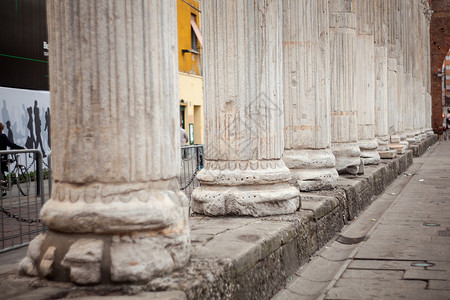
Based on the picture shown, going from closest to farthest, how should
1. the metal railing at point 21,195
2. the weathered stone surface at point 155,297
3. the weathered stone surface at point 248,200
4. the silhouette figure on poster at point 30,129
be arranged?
the weathered stone surface at point 155,297
the weathered stone surface at point 248,200
the metal railing at point 21,195
the silhouette figure on poster at point 30,129

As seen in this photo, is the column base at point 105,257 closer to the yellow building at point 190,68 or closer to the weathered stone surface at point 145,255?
the weathered stone surface at point 145,255

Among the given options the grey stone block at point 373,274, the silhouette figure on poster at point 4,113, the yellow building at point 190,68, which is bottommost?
the grey stone block at point 373,274

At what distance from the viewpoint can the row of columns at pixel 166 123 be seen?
125 inches

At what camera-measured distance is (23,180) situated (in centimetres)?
628

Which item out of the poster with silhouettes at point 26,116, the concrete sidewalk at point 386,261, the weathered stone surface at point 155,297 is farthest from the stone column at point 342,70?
the weathered stone surface at point 155,297

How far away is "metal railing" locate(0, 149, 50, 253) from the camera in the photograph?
5922mm

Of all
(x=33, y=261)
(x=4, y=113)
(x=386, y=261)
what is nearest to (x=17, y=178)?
(x=33, y=261)

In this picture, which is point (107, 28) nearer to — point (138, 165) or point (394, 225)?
point (138, 165)

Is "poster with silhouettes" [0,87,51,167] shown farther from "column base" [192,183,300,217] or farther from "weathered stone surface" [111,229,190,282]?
"weathered stone surface" [111,229,190,282]

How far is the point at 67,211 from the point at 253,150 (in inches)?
98.6

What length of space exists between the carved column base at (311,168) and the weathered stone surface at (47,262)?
431 centimetres

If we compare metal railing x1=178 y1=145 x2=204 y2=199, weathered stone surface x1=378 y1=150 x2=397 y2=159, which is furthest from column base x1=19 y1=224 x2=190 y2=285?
weathered stone surface x1=378 y1=150 x2=397 y2=159

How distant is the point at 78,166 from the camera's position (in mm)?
3217

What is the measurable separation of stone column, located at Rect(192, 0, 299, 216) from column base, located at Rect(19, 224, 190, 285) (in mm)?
2112
